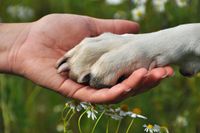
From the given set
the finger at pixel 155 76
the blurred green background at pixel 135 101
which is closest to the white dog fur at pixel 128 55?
the finger at pixel 155 76

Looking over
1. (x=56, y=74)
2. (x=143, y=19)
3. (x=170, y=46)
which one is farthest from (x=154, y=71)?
(x=143, y=19)

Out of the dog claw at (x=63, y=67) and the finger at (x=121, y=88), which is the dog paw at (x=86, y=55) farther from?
the finger at (x=121, y=88)

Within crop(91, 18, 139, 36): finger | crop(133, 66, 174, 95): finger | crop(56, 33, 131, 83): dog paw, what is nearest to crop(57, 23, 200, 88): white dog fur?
crop(56, 33, 131, 83): dog paw

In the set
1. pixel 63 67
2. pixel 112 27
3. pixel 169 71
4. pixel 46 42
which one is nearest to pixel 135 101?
pixel 112 27

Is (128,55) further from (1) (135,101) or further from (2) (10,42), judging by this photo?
(1) (135,101)

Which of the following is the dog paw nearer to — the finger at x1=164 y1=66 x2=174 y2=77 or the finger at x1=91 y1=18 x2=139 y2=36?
the finger at x1=164 y1=66 x2=174 y2=77
